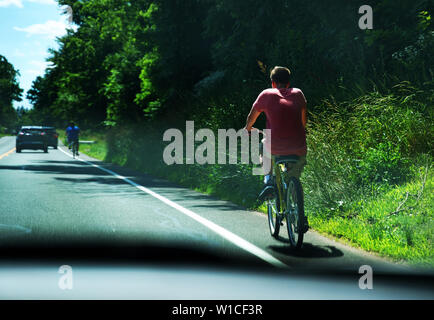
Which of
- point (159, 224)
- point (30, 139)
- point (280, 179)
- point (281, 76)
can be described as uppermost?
Result: point (30, 139)

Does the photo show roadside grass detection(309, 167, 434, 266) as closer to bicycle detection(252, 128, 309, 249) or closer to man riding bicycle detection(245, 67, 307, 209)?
bicycle detection(252, 128, 309, 249)

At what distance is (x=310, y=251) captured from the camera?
690 centimetres

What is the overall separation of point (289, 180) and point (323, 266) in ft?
4.62

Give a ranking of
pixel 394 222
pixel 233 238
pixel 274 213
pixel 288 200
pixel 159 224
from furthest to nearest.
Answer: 1. pixel 159 224
2. pixel 274 213
3. pixel 233 238
4. pixel 394 222
5. pixel 288 200

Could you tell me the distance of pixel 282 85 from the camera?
7172 millimetres

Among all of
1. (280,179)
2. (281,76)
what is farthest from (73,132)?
(281,76)

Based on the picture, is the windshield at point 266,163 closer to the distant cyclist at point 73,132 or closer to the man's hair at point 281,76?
the man's hair at point 281,76

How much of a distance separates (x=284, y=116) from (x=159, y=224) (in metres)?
3.06

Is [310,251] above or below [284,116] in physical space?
below

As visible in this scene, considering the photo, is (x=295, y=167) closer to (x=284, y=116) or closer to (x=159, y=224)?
(x=284, y=116)

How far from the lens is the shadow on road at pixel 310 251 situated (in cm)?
665

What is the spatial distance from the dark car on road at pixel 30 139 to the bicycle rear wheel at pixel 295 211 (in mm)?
35396

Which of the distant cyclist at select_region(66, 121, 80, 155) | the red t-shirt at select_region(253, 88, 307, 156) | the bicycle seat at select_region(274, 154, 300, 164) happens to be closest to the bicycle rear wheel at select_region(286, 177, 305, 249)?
the bicycle seat at select_region(274, 154, 300, 164)

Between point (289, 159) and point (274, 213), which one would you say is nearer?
point (289, 159)
